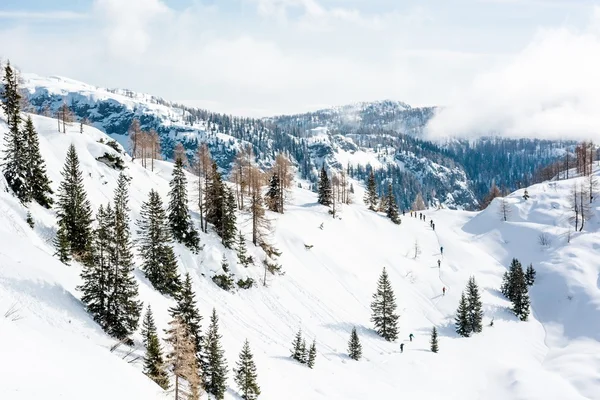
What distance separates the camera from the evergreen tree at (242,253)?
165 feet

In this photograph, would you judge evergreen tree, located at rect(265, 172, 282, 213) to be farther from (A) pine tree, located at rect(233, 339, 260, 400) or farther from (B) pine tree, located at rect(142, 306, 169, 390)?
(B) pine tree, located at rect(142, 306, 169, 390)

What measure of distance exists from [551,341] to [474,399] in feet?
77.3

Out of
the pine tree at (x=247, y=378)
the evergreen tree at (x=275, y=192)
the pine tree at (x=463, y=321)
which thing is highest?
the evergreen tree at (x=275, y=192)

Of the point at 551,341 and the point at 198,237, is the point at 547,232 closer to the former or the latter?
the point at 551,341

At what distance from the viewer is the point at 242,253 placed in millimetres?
50938

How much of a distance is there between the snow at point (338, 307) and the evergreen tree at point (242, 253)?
1.36 metres

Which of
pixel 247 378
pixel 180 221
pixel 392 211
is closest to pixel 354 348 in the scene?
pixel 247 378

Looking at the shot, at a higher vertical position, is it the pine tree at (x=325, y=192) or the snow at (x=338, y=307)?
the pine tree at (x=325, y=192)

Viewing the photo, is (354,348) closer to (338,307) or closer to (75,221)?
(338,307)

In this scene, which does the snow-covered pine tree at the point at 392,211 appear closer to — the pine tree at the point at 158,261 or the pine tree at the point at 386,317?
the pine tree at the point at 386,317

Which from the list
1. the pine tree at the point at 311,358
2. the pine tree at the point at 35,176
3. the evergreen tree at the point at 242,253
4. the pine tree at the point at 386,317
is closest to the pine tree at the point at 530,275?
the pine tree at the point at 386,317

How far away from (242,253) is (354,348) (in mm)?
17926

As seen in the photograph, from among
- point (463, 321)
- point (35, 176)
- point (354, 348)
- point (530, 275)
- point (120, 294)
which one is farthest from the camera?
point (530, 275)

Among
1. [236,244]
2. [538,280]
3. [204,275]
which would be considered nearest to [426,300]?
[538,280]
